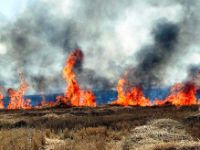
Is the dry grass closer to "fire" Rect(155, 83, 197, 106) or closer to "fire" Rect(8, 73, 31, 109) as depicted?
"fire" Rect(155, 83, 197, 106)

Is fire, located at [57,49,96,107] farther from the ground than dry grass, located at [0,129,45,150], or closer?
farther from the ground

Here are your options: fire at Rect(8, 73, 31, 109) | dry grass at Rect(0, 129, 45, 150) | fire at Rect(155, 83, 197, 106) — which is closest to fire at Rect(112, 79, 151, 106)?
fire at Rect(155, 83, 197, 106)

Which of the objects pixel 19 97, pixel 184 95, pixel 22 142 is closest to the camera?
pixel 22 142

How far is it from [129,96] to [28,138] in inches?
2356

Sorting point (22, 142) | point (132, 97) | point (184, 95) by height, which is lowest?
point (22, 142)

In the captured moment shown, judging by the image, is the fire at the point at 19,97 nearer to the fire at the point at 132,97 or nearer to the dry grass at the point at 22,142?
the fire at the point at 132,97

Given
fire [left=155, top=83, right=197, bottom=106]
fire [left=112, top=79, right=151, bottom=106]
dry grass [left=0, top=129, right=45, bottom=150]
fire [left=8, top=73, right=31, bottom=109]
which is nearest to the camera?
dry grass [left=0, top=129, right=45, bottom=150]

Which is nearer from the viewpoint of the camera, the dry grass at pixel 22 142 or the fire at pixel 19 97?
the dry grass at pixel 22 142

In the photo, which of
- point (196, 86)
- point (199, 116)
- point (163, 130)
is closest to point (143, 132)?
point (163, 130)

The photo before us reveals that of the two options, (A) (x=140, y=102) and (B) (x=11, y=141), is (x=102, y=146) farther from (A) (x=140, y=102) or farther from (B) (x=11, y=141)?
(A) (x=140, y=102)

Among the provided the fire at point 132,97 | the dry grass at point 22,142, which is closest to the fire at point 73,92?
the fire at point 132,97

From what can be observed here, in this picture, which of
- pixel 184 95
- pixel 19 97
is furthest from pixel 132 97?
pixel 19 97

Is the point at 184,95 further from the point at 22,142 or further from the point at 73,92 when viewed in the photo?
the point at 22,142

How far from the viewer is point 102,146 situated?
2069cm
